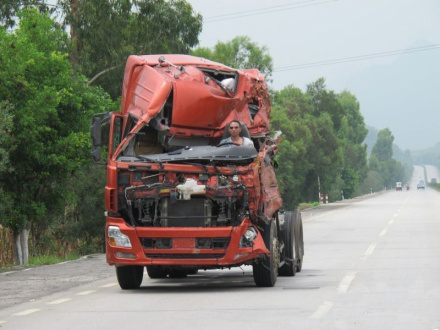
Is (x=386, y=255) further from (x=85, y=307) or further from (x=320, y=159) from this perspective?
(x=320, y=159)

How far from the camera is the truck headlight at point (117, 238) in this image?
590 inches

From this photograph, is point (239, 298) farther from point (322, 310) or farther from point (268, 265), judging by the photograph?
point (322, 310)

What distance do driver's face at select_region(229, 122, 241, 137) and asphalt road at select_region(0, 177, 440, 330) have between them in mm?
2077

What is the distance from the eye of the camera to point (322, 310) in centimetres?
1228

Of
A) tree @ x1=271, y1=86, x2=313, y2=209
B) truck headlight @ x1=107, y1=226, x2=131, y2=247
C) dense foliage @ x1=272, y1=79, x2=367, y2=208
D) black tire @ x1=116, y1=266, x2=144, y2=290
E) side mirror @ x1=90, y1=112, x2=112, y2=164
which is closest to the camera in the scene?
truck headlight @ x1=107, y1=226, x2=131, y2=247

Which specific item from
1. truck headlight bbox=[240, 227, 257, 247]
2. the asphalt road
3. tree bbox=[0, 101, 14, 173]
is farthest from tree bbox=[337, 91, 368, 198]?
truck headlight bbox=[240, 227, 257, 247]

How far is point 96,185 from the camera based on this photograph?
35250 millimetres

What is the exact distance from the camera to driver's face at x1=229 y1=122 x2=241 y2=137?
15362mm

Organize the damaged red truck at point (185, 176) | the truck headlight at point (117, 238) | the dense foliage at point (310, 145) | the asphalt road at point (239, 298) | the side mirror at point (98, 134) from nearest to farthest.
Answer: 1. the asphalt road at point (239, 298)
2. the damaged red truck at point (185, 176)
3. the truck headlight at point (117, 238)
4. the side mirror at point (98, 134)
5. the dense foliage at point (310, 145)

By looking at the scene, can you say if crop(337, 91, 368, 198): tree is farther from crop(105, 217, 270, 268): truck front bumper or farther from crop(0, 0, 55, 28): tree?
crop(105, 217, 270, 268): truck front bumper

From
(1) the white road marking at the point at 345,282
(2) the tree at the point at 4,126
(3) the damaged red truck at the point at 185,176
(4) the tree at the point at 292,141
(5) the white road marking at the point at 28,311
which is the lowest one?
(1) the white road marking at the point at 345,282

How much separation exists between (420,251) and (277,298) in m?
11.1

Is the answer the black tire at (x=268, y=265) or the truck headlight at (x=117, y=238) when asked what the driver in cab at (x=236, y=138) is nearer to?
the black tire at (x=268, y=265)

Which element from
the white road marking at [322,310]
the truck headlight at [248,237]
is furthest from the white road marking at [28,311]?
the white road marking at [322,310]
